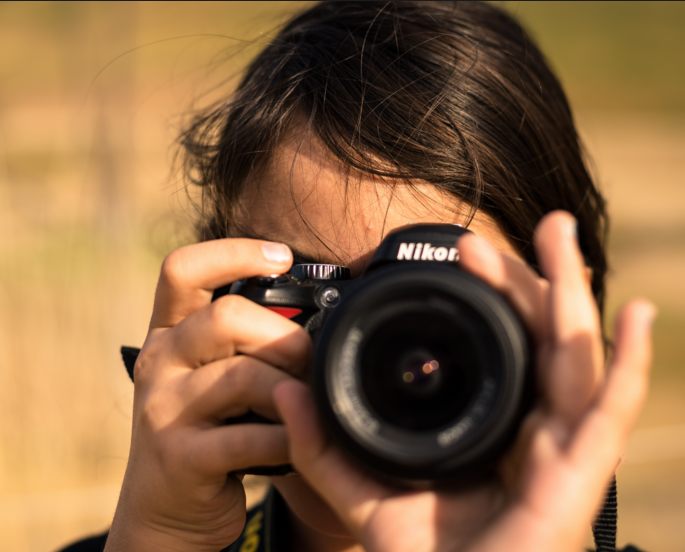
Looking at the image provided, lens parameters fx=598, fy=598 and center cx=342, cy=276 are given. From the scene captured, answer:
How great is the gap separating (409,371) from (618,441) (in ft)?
0.57

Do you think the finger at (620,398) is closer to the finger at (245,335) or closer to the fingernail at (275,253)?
the finger at (245,335)

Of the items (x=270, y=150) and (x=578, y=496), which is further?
(x=270, y=150)

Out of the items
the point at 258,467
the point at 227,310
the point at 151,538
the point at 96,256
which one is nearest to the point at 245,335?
the point at 227,310

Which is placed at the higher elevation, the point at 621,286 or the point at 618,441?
the point at 618,441

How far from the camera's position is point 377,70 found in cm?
84

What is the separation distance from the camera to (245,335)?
2.06ft

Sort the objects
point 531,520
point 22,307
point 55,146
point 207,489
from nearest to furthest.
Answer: point 531,520 → point 207,489 → point 22,307 → point 55,146

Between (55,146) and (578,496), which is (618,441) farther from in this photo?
(55,146)

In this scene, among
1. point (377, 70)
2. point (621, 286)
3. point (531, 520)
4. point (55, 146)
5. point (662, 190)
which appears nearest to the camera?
point (531, 520)

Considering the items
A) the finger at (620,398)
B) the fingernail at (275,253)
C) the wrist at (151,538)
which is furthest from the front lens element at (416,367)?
the wrist at (151,538)

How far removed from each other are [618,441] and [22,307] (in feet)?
6.40

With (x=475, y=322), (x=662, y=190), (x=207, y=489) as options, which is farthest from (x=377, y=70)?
(x=662, y=190)

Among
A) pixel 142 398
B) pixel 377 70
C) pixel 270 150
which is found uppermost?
pixel 377 70

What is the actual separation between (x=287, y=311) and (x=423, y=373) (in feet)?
0.68
